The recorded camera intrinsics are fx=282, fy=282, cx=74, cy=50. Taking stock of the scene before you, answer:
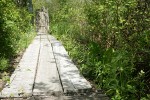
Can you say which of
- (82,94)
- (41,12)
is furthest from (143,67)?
(41,12)

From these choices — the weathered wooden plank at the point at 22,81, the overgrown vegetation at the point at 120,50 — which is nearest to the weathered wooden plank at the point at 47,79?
the weathered wooden plank at the point at 22,81

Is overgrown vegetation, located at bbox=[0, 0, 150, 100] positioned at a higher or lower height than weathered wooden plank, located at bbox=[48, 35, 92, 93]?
higher

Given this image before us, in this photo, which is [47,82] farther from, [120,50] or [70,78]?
[120,50]

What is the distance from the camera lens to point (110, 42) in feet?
23.8

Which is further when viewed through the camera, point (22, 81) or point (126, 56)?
point (22, 81)

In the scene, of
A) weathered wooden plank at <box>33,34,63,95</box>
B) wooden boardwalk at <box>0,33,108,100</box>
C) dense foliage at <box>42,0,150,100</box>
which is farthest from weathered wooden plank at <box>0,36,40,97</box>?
dense foliage at <box>42,0,150,100</box>

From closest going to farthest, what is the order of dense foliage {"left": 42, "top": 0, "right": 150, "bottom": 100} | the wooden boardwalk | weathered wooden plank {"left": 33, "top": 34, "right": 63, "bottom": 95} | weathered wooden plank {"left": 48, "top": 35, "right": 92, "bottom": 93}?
dense foliage {"left": 42, "top": 0, "right": 150, "bottom": 100}, the wooden boardwalk, weathered wooden plank {"left": 33, "top": 34, "right": 63, "bottom": 95}, weathered wooden plank {"left": 48, "top": 35, "right": 92, "bottom": 93}

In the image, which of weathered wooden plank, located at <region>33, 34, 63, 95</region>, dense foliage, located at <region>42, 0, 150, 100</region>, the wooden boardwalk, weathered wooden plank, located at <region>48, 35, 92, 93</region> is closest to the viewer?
dense foliage, located at <region>42, 0, 150, 100</region>

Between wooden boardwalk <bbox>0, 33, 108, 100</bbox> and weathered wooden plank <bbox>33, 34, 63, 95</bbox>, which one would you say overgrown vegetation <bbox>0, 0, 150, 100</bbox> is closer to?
wooden boardwalk <bbox>0, 33, 108, 100</bbox>

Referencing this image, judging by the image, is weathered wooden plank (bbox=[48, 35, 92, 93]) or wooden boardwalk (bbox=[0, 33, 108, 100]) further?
weathered wooden plank (bbox=[48, 35, 92, 93])

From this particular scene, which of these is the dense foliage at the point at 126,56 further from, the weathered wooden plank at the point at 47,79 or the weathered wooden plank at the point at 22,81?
the weathered wooden plank at the point at 22,81

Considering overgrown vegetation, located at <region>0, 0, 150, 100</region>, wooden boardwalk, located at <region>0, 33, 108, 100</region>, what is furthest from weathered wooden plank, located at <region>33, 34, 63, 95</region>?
overgrown vegetation, located at <region>0, 0, 150, 100</region>

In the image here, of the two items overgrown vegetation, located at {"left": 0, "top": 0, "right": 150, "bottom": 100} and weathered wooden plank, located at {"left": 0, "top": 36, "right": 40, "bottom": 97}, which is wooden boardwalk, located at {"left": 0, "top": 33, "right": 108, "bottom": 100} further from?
overgrown vegetation, located at {"left": 0, "top": 0, "right": 150, "bottom": 100}

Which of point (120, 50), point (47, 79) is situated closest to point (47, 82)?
point (47, 79)
